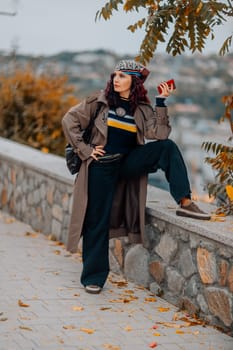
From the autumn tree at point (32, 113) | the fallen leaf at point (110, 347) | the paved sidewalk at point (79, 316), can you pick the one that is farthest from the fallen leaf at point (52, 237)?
the autumn tree at point (32, 113)

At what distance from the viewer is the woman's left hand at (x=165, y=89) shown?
6082 mm

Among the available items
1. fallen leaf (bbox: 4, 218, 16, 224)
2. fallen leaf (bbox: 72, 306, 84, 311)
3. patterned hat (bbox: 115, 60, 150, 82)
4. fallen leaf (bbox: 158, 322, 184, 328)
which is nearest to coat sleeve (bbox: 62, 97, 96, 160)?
patterned hat (bbox: 115, 60, 150, 82)

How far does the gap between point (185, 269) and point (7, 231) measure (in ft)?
11.0

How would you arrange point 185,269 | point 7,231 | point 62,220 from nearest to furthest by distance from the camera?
1. point 185,269
2. point 62,220
3. point 7,231

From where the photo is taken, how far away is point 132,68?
6.19m

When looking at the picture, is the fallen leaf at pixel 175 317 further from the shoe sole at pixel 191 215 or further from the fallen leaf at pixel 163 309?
the shoe sole at pixel 191 215

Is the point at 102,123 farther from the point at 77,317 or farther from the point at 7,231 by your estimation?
the point at 7,231

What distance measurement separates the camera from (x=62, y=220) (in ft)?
26.9

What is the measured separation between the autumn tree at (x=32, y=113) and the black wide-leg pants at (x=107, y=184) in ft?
19.3

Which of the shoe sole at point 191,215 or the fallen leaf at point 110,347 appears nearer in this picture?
the fallen leaf at point 110,347

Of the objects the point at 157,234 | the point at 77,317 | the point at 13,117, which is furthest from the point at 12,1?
the point at 77,317

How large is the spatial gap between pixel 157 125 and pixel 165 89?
274 millimetres

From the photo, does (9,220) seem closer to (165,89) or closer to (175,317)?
(165,89)

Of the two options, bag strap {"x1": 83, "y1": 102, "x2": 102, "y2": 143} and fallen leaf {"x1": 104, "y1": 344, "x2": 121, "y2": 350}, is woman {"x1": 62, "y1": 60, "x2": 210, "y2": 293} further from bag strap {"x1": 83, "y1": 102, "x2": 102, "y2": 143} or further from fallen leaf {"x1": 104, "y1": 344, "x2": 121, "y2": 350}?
fallen leaf {"x1": 104, "y1": 344, "x2": 121, "y2": 350}
